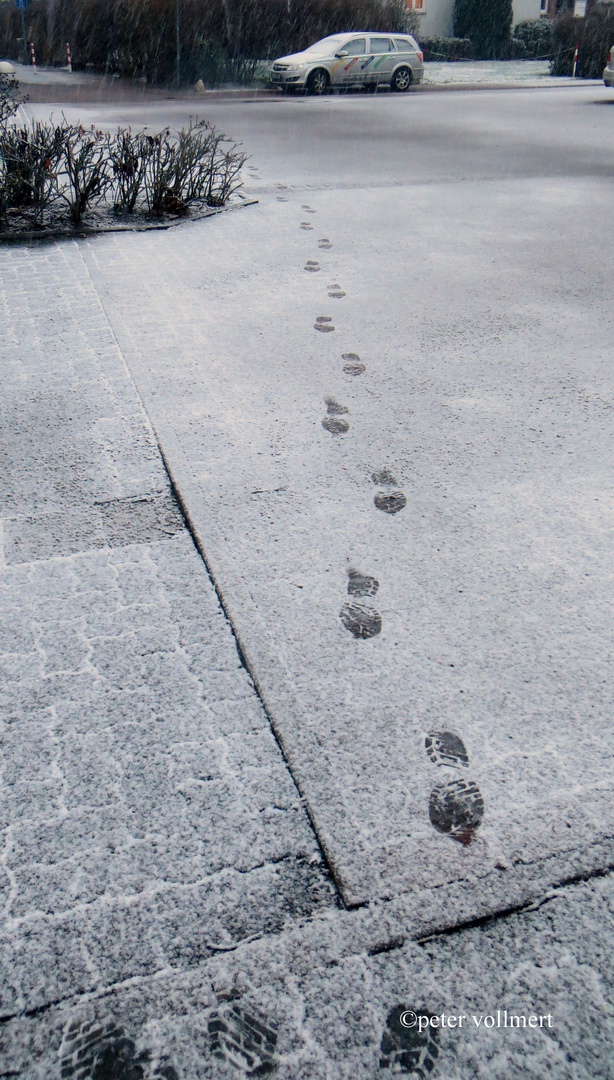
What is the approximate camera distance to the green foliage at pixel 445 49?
29.7 metres

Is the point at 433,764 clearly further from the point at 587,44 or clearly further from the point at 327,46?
the point at 587,44

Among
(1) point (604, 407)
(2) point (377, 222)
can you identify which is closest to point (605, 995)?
(1) point (604, 407)

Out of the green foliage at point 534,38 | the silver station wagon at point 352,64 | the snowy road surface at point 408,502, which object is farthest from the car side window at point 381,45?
the snowy road surface at point 408,502

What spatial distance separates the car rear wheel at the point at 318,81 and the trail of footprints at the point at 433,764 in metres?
19.1

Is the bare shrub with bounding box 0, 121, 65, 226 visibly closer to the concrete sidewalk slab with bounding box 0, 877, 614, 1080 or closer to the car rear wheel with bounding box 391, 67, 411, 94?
the concrete sidewalk slab with bounding box 0, 877, 614, 1080

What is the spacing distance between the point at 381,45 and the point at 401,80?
923 mm

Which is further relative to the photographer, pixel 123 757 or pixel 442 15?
pixel 442 15

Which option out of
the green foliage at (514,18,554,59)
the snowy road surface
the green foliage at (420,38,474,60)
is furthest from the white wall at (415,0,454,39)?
the snowy road surface

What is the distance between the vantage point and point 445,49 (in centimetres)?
3014

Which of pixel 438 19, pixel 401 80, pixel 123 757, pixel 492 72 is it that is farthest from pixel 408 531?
pixel 438 19

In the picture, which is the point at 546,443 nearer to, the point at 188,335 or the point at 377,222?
the point at 188,335

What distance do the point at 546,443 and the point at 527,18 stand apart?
3773cm

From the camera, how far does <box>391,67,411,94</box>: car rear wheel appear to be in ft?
65.5

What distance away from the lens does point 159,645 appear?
228 cm
